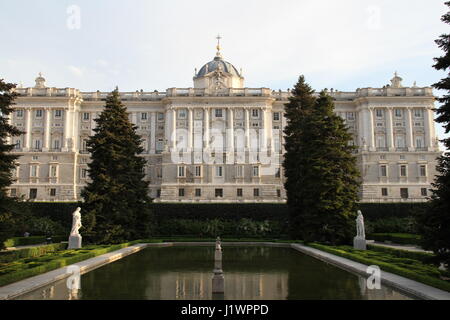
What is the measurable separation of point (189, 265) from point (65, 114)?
53.5 metres

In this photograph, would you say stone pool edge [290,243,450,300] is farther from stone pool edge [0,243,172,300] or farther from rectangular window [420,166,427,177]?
rectangular window [420,166,427,177]

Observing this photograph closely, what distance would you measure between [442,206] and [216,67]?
61.9 m

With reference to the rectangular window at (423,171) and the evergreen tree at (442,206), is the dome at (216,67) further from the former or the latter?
the evergreen tree at (442,206)

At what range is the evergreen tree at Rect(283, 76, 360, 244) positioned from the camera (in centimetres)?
3019

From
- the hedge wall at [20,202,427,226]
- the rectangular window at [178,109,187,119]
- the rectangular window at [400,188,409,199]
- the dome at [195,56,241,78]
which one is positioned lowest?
the hedge wall at [20,202,427,226]

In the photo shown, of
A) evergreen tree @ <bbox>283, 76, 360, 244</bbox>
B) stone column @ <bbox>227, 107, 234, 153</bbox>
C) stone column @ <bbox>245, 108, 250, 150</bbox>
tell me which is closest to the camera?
evergreen tree @ <bbox>283, 76, 360, 244</bbox>

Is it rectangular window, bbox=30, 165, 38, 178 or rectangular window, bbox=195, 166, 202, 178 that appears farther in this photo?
rectangular window, bbox=30, 165, 38, 178

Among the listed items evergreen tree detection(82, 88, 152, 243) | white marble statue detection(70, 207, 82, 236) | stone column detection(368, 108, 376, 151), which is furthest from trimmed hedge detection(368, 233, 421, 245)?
stone column detection(368, 108, 376, 151)

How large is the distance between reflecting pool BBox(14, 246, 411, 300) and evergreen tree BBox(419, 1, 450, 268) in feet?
6.33

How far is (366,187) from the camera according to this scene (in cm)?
6419

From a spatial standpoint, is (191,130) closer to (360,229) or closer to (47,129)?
(47,129)
